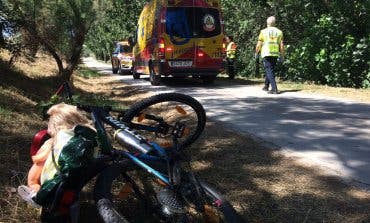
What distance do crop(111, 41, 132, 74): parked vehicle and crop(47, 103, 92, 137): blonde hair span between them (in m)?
21.7

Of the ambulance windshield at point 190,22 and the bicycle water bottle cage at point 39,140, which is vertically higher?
the ambulance windshield at point 190,22

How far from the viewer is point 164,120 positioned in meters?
5.09

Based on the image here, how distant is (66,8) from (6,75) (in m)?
3.64

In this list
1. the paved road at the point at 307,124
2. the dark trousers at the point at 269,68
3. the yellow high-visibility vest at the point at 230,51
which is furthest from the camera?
the yellow high-visibility vest at the point at 230,51

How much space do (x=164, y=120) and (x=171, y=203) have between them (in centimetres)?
203

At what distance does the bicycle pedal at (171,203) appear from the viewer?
10.2 feet

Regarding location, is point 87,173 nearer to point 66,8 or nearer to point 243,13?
point 66,8

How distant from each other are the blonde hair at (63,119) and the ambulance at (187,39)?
435 inches

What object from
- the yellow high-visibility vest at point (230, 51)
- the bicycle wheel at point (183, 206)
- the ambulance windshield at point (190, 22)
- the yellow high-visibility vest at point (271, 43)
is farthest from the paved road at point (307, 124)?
the yellow high-visibility vest at point (230, 51)

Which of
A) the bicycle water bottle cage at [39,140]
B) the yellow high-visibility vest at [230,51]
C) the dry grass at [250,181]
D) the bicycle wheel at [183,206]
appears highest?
the yellow high-visibility vest at [230,51]

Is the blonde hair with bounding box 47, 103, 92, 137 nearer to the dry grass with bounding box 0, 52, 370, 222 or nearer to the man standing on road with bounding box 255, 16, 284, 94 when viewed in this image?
the dry grass with bounding box 0, 52, 370, 222

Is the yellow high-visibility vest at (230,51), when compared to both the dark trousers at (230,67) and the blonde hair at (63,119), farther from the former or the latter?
the blonde hair at (63,119)

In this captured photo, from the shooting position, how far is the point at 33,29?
483 inches

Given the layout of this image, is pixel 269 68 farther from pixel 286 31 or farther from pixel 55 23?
pixel 286 31
